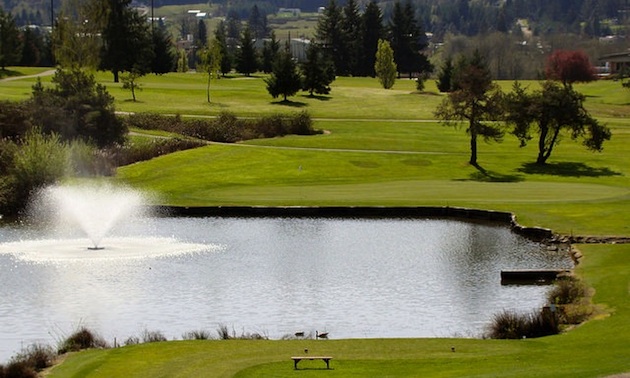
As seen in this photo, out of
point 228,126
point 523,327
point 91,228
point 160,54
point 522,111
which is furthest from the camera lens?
point 160,54

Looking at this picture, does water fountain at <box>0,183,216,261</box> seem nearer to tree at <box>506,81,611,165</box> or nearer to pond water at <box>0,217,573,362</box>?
pond water at <box>0,217,573,362</box>

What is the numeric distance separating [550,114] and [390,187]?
2076 cm

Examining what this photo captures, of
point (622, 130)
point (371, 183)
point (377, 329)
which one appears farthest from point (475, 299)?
point (622, 130)

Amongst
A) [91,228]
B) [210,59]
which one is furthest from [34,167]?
[210,59]

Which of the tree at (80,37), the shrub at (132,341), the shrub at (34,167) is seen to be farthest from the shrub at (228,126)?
the shrub at (132,341)

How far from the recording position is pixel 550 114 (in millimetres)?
106062

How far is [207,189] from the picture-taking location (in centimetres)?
9331

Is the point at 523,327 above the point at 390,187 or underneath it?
above

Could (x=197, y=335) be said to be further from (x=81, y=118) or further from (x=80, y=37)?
(x=80, y=37)

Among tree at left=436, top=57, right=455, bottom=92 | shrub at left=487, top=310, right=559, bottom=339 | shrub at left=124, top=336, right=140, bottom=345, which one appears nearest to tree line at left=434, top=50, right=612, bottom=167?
shrub at left=487, top=310, right=559, bottom=339

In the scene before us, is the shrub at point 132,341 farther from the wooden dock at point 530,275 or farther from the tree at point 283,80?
the tree at point 283,80

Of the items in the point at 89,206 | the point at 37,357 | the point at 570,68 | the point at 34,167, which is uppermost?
the point at 37,357

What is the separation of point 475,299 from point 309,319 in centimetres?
Result: 871

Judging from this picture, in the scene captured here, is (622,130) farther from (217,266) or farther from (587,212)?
(217,266)
